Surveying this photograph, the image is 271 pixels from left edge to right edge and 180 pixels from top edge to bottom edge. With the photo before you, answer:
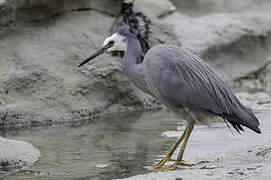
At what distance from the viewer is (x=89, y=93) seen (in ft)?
33.6

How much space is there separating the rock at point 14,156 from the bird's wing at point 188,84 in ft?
5.17

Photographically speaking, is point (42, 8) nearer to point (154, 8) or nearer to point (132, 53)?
point (154, 8)

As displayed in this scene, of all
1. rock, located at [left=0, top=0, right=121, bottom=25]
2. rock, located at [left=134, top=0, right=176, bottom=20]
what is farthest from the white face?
rock, located at [left=134, top=0, right=176, bottom=20]

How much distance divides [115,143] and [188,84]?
1.83 metres

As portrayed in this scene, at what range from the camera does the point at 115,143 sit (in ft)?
27.5

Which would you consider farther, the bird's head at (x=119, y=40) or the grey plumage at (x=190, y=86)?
the bird's head at (x=119, y=40)

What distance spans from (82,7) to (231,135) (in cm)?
368

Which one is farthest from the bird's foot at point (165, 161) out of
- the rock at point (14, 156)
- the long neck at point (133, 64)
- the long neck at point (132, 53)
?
the rock at point (14, 156)

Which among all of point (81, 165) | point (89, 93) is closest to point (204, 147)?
point (81, 165)

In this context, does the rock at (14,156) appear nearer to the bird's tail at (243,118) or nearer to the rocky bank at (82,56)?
the rocky bank at (82,56)

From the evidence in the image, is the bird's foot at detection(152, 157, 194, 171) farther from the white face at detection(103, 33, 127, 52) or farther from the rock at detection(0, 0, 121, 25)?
the rock at detection(0, 0, 121, 25)

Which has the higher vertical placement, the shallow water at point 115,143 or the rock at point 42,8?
the rock at point 42,8

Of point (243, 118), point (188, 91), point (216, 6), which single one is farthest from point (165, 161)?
point (216, 6)

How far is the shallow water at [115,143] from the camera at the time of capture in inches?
276
